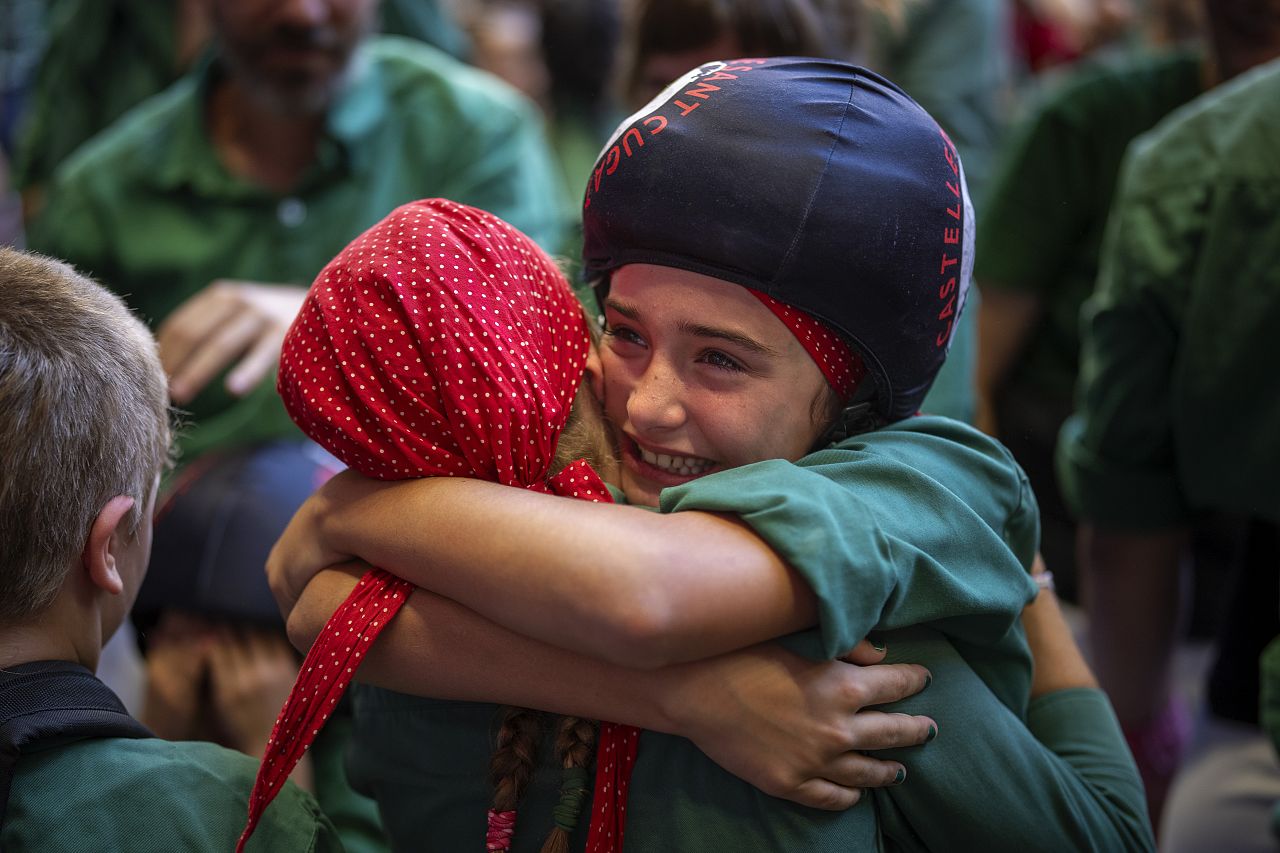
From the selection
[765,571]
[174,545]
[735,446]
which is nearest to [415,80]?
[174,545]

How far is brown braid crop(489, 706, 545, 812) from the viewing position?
99 cm

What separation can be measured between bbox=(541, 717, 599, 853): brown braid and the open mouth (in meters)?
0.23

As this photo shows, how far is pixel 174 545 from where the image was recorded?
1.73m

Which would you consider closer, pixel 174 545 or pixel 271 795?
pixel 271 795

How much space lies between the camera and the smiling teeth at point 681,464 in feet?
3.64

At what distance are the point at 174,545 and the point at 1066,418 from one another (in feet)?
5.69

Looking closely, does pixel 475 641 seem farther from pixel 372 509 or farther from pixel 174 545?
pixel 174 545

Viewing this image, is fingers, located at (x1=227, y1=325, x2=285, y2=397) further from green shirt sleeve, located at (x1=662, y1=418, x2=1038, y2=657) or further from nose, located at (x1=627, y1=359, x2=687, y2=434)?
green shirt sleeve, located at (x1=662, y1=418, x2=1038, y2=657)

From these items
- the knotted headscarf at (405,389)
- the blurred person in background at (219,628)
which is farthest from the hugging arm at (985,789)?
the blurred person in background at (219,628)

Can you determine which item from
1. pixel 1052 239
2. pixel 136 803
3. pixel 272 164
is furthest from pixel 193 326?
pixel 1052 239

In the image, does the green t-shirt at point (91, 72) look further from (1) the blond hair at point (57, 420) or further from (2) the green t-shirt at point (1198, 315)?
(2) the green t-shirt at point (1198, 315)

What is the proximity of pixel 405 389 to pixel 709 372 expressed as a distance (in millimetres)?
260

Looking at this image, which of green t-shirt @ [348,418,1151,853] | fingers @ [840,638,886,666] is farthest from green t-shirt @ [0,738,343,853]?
fingers @ [840,638,886,666]

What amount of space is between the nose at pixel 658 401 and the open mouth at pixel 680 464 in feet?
0.15
